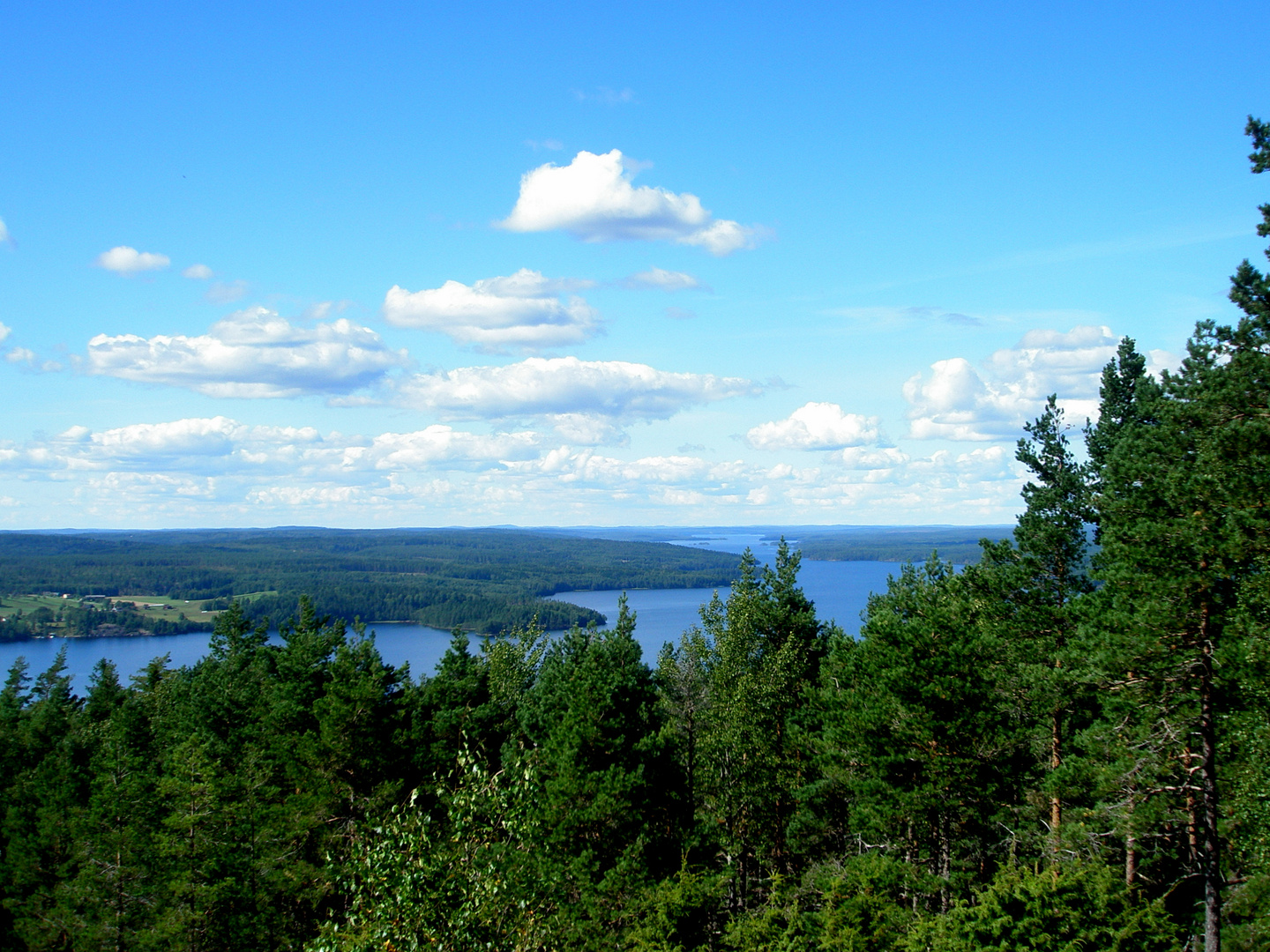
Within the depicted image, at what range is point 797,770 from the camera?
82.2 ft

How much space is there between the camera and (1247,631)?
41.0 feet

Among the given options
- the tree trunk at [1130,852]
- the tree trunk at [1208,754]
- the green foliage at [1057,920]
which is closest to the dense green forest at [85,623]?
the tree trunk at [1130,852]

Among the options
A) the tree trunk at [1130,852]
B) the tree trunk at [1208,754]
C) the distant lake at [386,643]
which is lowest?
the distant lake at [386,643]

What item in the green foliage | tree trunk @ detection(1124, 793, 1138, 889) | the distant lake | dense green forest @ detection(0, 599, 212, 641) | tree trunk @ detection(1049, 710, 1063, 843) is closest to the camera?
the green foliage

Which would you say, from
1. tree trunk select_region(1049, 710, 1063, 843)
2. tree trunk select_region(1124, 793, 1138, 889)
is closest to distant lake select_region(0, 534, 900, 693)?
tree trunk select_region(1049, 710, 1063, 843)

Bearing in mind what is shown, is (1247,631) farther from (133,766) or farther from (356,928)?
(133,766)

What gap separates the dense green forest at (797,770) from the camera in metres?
12.5

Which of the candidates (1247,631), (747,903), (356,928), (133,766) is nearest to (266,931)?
(133,766)

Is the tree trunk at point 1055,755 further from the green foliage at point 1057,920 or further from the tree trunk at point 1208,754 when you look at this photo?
the green foliage at point 1057,920

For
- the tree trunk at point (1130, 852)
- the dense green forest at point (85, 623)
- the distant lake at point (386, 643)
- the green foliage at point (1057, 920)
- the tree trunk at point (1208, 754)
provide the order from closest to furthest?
1. the green foliage at point (1057, 920)
2. the tree trunk at point (1208, 754)
3. the tree trunk at point (1130, 852)
4. the distant lake at point (386, 643)
5. the dense green forest at point (85, 623)

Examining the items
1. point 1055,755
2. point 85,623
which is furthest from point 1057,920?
point 85,623

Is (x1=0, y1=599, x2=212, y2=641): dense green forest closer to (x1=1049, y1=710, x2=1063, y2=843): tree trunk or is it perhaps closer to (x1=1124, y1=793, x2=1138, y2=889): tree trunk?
(x1=1049, y1=710, x2=1063, y2=843): tree trunk

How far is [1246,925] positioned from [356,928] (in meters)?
13.2

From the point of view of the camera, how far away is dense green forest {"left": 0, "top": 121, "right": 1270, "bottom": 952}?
494 inches
